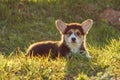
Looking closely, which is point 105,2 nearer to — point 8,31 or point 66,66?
point 8,31

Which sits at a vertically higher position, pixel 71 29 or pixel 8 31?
pixel 71 29

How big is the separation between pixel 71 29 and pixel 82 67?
67.3 inches

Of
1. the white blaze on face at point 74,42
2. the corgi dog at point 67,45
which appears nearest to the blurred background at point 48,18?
the corgi dog at point 67,45

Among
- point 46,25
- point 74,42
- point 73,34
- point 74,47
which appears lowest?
point 46,25

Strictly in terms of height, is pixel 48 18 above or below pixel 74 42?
below

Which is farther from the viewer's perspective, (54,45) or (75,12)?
(75,12)

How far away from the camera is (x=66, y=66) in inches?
283

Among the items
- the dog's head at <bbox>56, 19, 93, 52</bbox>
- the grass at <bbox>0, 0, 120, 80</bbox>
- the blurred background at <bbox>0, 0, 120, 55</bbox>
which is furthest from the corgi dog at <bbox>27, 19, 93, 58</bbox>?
the blurred background at <bbox>0, 0, 120, 55</bbox>

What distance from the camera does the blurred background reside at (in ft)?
44.5

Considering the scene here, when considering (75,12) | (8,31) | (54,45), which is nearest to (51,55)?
(54,45)

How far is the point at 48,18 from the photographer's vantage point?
1464cm

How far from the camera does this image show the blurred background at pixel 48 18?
44.5ft

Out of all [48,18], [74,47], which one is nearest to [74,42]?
[74,47]

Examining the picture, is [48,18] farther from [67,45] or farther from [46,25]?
[67,45]
